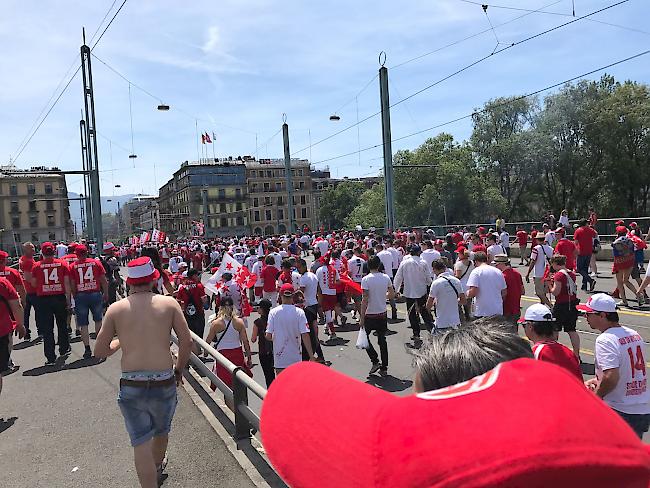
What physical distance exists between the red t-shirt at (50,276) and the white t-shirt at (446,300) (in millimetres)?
6266

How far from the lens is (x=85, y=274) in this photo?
362 inches

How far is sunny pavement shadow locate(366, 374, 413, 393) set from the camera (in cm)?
740

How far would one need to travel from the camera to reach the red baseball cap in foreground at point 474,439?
0.67 m

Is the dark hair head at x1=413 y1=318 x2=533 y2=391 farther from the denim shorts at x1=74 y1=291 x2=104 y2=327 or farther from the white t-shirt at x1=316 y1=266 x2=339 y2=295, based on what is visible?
the white t-shirt at x1=316 y1=266 x2=339 y2=295

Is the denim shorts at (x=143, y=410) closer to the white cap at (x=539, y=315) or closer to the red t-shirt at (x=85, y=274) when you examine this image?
the white cap at (x=539, y=315)

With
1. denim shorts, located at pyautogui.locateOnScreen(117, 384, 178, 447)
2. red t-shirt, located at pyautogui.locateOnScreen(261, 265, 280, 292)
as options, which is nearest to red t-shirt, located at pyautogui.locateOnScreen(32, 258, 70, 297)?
red t-shirt, located at pyautogui.locateOnScreen(261, 265, 280, 292)

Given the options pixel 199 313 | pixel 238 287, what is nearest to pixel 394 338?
pixel 238 287

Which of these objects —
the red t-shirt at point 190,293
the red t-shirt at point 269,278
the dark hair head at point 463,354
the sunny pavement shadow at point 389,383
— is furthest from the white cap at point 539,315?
the red t-shirt at point 269,278

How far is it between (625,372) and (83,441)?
16.4 feet

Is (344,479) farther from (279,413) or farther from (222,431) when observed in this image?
(222,431)

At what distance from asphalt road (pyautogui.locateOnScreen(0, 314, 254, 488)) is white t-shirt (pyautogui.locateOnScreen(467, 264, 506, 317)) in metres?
3.97

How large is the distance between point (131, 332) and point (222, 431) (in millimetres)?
1832

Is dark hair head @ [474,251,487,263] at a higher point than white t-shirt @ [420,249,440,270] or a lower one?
higher

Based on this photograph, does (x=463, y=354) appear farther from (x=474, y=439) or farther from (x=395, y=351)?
(x=395, y=351)
